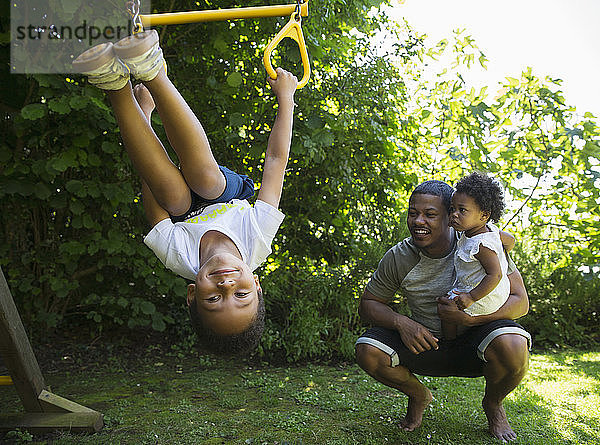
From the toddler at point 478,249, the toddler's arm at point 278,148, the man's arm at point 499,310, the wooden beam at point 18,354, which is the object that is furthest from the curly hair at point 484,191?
the wooden beam at point 18,354

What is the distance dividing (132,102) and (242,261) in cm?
64

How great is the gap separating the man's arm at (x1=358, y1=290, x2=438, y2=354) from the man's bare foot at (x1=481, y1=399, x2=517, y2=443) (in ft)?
1.29

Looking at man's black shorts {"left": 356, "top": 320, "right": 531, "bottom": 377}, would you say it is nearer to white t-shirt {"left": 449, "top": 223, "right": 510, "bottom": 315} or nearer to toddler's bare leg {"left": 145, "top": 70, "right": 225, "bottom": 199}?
white t-shirt {"left": 449, "top": 223, "right": 510, "bottom": 315}

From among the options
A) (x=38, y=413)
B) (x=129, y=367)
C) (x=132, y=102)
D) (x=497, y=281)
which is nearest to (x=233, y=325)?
(x=132, y=102)

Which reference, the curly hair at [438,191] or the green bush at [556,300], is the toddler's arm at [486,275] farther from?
the green bush at [556,300]

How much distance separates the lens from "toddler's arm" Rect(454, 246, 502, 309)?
7.38 feet

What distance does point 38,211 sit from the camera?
4.09 m

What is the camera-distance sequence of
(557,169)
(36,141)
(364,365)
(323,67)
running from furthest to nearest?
(557,169)
(323,67)
(36,141)
(364,365)

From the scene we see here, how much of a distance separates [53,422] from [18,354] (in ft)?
1.23

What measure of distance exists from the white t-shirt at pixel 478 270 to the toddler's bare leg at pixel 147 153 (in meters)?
1.16

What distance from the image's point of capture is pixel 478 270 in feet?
7.63

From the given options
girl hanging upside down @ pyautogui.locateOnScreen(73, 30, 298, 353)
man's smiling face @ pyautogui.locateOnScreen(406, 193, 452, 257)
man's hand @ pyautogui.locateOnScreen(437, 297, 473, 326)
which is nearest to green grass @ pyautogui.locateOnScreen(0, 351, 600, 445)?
man's hand @ pyautogui.locateOnScreen(437, 297, 473, 326)

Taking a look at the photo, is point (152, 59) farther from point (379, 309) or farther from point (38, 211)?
point (38, 211)

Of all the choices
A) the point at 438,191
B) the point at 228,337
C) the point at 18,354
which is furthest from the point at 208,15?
the point at 18,354
